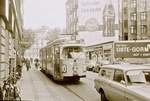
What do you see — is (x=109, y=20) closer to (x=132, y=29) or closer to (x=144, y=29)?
(x=132, y=29)

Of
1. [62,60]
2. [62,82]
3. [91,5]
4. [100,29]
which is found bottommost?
[62,82]

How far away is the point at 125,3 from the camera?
A: 264 feet

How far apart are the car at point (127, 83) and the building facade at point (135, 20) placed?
61597mm

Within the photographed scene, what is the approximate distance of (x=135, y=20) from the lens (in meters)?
78.2

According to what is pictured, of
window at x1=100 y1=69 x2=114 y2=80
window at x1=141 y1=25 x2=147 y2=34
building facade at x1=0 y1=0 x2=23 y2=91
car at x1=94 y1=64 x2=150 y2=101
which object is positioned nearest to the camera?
car at x1=94 y1=64 x2=150 y2=101

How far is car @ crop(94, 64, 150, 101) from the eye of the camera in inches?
399

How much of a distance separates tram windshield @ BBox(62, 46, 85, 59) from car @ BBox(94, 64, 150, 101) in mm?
11929

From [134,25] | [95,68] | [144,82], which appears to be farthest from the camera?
[134,25]

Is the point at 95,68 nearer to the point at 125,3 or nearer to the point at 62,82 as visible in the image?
the point at 62,82

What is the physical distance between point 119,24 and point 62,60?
58.8 meters

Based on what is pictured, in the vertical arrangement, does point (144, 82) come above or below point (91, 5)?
below

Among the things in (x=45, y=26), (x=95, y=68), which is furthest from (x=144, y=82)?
(x=45, y=26)

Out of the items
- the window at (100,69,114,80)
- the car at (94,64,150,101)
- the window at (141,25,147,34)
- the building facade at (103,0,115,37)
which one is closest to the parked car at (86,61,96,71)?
the window at (141,25,147,34)

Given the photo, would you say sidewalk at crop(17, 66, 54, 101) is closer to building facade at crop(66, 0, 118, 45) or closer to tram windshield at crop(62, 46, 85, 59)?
tram windshield at crop(62, 46, 85, 59)
